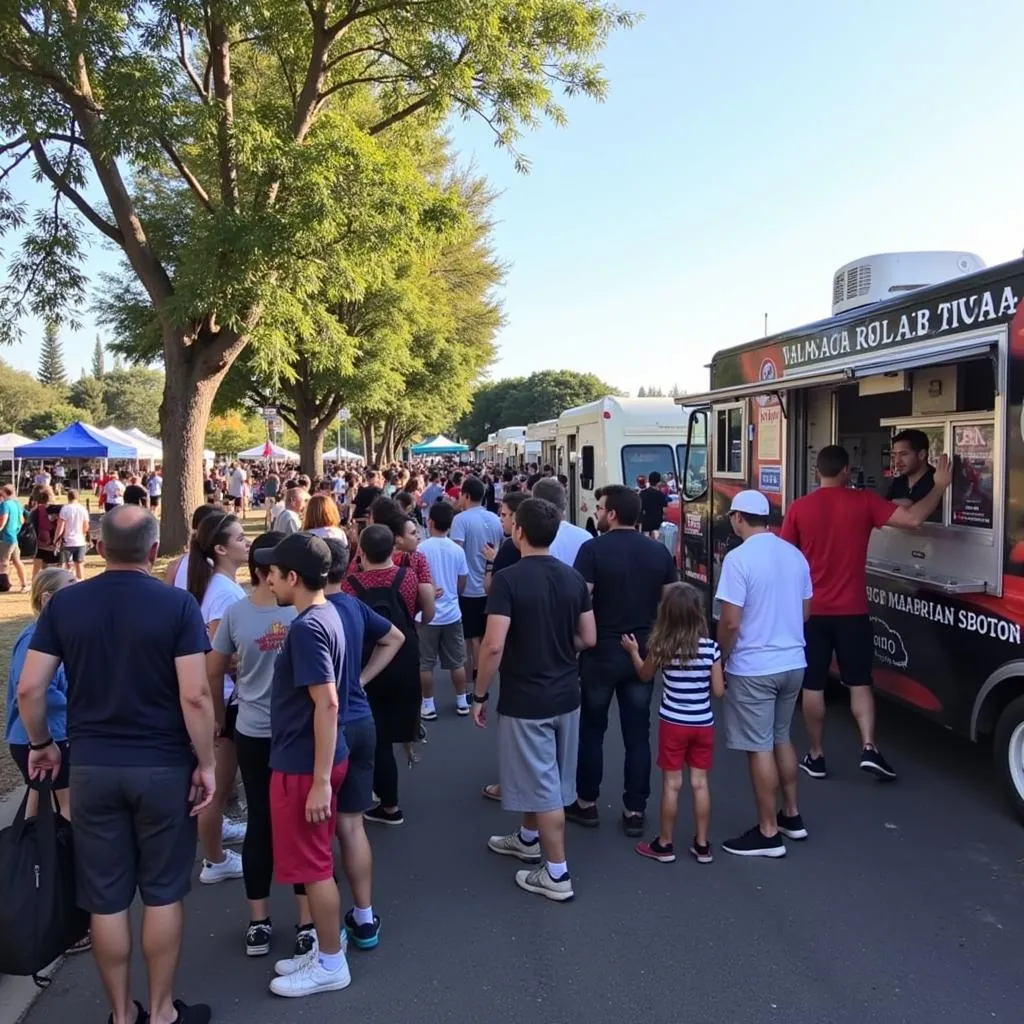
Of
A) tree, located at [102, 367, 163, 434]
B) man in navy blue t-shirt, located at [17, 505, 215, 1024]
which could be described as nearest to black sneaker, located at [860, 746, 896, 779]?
man in navy blue t-shirt, located at [17, 505, 215, 1024]

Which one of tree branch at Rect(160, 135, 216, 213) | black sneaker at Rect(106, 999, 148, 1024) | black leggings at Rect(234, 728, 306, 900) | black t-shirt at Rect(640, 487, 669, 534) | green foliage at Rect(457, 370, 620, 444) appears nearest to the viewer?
black sneaker at Rect(106, 999, 148, 1024)

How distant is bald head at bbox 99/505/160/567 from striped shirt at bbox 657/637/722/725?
254 centimetres

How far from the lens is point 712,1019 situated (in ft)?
10.0

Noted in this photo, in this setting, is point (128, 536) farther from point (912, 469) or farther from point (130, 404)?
point (130, 404)

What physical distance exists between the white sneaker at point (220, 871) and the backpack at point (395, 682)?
0.93 meters

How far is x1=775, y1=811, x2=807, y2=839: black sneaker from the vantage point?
15.0ft

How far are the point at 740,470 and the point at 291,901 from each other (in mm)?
5523

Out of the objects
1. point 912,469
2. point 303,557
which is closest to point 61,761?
point 303,557

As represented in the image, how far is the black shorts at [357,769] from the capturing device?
3451 millimetres

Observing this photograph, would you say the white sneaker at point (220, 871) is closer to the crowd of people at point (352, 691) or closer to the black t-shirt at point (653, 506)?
the crowd of people at point (352, 691)

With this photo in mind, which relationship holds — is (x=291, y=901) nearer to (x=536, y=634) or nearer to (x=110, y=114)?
(x=536, y=634)

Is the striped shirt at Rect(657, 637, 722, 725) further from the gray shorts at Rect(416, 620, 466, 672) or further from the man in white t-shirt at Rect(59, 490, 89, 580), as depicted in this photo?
the man in white t-shirt at Rect(59, 490, 89, 580)

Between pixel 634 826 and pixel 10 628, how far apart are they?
339 inches

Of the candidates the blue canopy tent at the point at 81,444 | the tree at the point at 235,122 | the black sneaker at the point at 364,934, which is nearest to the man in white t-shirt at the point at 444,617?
the black sneaker at the point at 364,934
